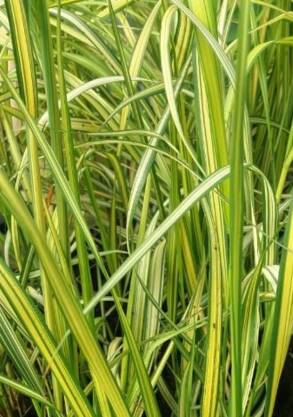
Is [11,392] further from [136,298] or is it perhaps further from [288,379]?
[288,379]

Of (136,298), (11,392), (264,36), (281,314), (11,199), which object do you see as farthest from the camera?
(264,36)

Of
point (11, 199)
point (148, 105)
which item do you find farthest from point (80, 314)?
point (148, 105)

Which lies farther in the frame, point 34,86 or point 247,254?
point 247,254

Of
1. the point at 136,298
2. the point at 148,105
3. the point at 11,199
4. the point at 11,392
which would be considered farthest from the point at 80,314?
the point at 148,105

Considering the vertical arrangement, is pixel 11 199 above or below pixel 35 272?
above

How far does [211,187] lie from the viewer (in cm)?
46

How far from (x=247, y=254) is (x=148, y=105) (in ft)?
0.82

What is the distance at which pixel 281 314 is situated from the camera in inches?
19.6

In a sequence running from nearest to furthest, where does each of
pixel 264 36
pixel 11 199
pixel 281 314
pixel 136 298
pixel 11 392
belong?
pixel 11 199 → pixel 281 314 → pixel 136 298 → pixel 11 392 → pixel 264 36

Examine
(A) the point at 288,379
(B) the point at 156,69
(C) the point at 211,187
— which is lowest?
(A) the point at 288,379

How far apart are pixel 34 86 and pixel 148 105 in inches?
15.8

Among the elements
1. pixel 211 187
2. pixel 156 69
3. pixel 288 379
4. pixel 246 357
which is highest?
pixel 156 69

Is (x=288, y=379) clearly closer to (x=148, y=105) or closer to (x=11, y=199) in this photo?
(x=148, y=105)

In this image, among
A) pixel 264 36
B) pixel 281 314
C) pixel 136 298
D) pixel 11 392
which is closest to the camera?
pixel 281 314
